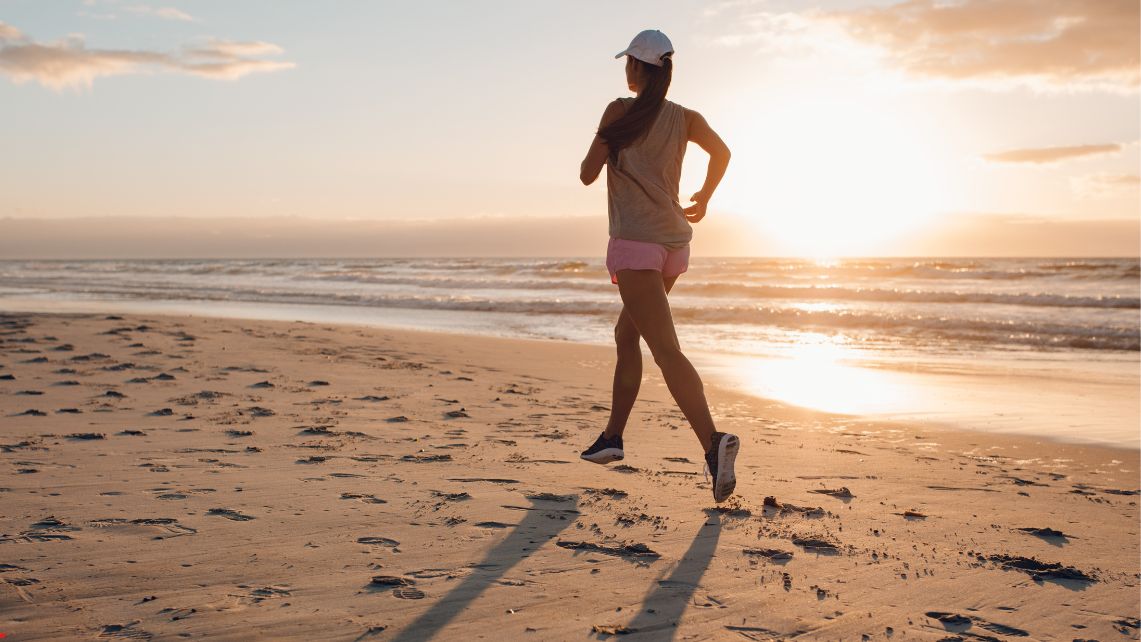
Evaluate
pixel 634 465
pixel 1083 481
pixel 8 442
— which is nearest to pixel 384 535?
pixel 634 465

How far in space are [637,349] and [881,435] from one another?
8.89 ft

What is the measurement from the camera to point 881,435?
577cm

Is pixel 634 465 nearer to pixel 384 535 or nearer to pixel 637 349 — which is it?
pixel 637 349

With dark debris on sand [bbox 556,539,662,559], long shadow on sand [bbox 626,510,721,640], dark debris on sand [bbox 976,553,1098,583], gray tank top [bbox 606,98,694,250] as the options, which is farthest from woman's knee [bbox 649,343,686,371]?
dark debris on sand [bbox 976,553,1098,583]

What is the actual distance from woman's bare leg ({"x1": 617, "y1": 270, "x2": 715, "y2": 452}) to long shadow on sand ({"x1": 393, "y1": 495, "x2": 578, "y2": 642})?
63cm

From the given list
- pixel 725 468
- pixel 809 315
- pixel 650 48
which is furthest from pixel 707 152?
pixel 809 315

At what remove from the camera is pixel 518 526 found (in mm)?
3197

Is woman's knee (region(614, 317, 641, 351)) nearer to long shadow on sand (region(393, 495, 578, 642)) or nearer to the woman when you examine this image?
the woman

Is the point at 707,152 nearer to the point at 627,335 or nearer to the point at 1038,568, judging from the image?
the point at 627,335

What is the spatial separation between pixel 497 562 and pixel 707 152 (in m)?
1.94

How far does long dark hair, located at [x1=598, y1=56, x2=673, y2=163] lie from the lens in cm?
340

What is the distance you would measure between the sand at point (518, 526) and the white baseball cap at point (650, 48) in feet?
5.98

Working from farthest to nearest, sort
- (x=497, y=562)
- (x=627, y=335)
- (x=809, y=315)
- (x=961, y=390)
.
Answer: (x=809, y=315) < (x=961, y=390) < (x=627, y=335) < (x=497, y=562)

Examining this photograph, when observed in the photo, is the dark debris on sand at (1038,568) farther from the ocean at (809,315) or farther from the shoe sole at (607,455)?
the ocean at (809,315)
